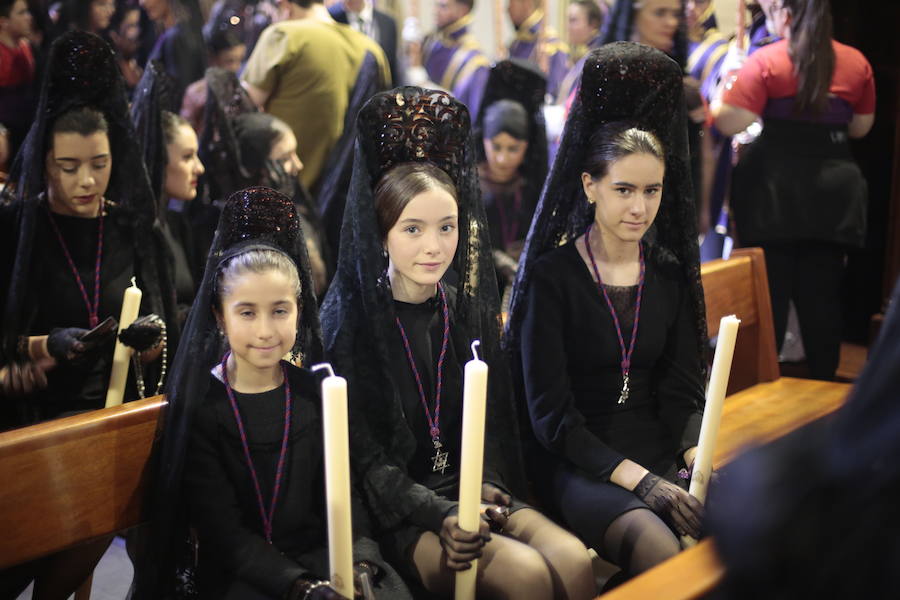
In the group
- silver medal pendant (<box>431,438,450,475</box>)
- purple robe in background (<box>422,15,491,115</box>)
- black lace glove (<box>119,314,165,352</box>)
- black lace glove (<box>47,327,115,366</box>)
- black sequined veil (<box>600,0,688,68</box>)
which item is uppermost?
purple robe in background (<box>422,15,491,115</box>)

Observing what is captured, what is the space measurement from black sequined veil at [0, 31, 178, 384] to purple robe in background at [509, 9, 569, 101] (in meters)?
4.75

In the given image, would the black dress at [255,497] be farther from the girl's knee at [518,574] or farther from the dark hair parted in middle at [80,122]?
the dark hair parted in middle at [80,122]

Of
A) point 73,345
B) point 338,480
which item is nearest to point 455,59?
point 73,345

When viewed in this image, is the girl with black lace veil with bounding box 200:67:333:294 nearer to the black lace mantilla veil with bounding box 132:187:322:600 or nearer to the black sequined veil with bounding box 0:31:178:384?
the black sequined veil with bounding box 0:31:178:384

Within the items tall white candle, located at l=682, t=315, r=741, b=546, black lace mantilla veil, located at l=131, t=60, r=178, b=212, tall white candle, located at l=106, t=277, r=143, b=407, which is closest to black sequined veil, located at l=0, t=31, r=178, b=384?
tall white candle, located at l=106, t=277, r=143, b=407

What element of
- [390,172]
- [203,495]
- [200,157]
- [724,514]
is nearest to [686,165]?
[390,172]

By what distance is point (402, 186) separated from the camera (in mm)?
2209

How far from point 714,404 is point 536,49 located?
5.59 meters

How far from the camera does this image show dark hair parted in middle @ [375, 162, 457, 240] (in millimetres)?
2205

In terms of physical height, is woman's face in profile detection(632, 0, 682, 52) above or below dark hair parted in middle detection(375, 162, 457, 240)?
above

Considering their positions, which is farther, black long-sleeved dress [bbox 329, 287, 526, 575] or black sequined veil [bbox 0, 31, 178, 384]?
black sequined veil [bbox 0, 31, 178, 384]

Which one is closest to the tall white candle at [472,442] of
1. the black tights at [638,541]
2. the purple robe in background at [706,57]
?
the black tights at [638,541]

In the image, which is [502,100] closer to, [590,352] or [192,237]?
[192,237]

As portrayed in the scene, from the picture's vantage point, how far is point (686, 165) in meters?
2.58
